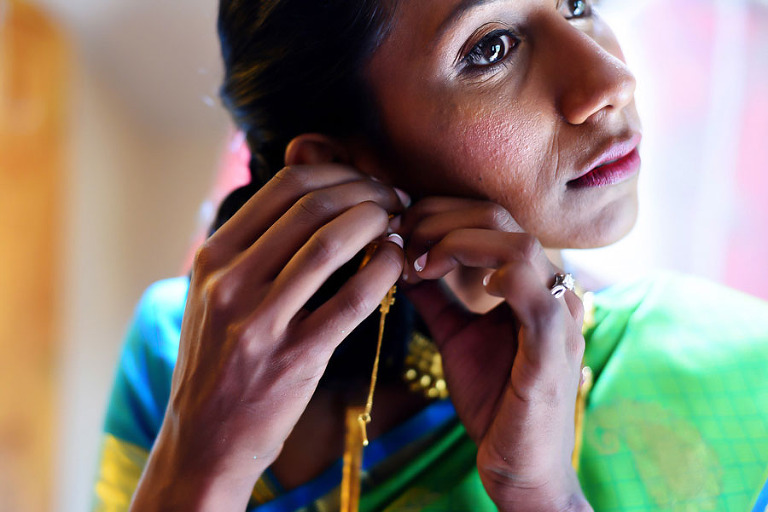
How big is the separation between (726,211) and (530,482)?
1.02 meters

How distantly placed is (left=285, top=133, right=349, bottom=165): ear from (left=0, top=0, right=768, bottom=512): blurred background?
633mm

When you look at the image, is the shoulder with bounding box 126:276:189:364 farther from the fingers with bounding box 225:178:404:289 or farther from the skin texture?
the fingers with bounding box 225:178:404:289

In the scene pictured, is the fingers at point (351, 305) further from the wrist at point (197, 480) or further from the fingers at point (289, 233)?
the wrist at point (197, 480)

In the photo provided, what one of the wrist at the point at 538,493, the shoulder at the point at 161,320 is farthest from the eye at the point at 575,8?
the shoulder at the point at 161,320

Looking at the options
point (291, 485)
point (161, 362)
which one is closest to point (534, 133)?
point (291, 485)

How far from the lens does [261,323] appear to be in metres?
0.74

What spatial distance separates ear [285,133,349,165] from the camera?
1.01 metres

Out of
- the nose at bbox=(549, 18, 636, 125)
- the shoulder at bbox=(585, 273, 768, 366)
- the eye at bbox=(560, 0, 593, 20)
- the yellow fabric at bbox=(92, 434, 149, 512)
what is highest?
the eye at bbox=(560, 0, 593, 20)

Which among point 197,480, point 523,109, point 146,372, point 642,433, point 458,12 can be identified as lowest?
point 642,433

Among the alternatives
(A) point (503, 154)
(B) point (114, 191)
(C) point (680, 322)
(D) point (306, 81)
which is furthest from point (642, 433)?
(B) point (114, 191)

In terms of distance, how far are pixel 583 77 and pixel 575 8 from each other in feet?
0.60

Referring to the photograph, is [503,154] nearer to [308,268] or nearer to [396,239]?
[396,239]

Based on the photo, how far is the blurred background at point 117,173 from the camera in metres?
1.57

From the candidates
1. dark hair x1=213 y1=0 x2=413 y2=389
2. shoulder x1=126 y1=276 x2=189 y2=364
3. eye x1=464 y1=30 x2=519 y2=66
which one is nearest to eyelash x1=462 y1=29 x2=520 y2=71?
eye x1=464 y1=30 x2=519 y2=66
